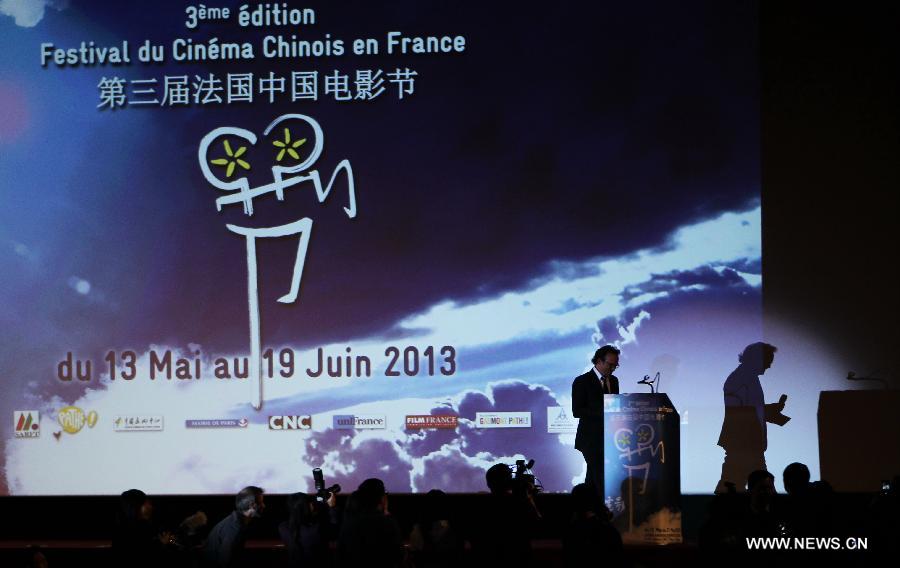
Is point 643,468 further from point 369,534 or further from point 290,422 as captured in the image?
point 290,422

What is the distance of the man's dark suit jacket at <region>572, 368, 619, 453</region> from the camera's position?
7223 mm

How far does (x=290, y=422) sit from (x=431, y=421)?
1011 millimetres

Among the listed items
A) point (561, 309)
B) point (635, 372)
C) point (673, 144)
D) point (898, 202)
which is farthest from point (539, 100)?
point (898, 202)

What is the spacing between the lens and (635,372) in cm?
788

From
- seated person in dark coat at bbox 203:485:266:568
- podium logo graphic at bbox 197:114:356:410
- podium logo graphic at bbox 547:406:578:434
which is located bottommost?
seated person in dark coat at bbox 203:485:266:568

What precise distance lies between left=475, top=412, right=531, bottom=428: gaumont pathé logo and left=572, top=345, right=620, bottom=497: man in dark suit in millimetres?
687

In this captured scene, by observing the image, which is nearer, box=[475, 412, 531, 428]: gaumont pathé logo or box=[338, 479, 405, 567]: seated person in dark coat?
box=[338, 479, 405, 567]: seated person in dark coat

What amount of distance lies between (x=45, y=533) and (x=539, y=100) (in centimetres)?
461

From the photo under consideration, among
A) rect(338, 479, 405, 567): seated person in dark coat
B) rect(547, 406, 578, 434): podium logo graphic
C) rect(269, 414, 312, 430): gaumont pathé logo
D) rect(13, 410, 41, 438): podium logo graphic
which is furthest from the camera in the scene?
rect(13, 410, 41, 438): podium logo graphic

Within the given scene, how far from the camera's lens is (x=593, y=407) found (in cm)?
723

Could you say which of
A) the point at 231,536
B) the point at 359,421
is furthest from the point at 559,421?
the point at 231,536

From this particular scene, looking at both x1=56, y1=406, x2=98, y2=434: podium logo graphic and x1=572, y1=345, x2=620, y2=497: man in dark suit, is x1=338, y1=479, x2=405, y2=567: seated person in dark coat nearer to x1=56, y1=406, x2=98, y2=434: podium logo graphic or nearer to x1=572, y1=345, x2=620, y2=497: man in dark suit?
x1=572, y1=345, x2=620, y2=497: man in dark suit

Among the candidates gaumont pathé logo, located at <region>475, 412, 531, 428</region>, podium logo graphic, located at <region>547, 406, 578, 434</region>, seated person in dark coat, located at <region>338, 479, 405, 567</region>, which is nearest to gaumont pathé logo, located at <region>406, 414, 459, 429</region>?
gaumont pathé logo, located at <region>475, 412, 531, 428</region>

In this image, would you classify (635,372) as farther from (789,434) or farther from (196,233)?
(196,233)
